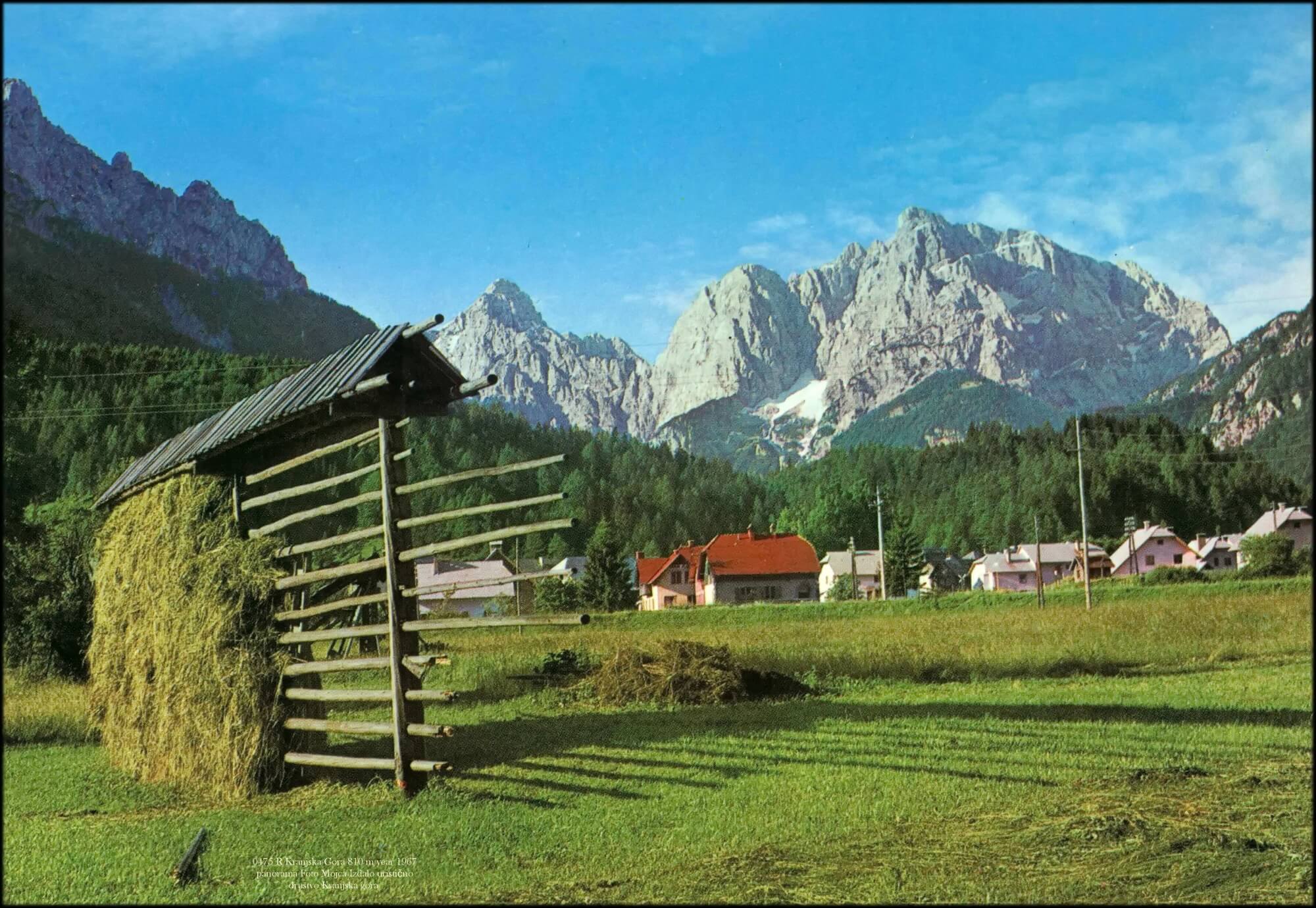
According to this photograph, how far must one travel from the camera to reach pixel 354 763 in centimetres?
800

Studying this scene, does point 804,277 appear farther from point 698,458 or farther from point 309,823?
point 309,823

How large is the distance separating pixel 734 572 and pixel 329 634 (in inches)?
860

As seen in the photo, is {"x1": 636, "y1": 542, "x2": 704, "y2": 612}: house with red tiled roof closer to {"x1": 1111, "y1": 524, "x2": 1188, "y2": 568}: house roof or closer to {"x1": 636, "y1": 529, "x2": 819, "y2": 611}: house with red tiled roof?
{"x1": 636, "y1": 529, "x2": 819, "y2": 611}: house with red tiled roof

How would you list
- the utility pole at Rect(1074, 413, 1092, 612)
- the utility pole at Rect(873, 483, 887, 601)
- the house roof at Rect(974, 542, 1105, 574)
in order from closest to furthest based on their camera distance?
the utility pole at Rect(1074, 413, 1092, 612), the utility pole at Rect(873, 483, 887, 601), the house roof at Rect(974, 542, 1105, 574)

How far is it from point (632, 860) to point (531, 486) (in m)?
24.4

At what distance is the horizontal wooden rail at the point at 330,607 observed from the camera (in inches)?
336

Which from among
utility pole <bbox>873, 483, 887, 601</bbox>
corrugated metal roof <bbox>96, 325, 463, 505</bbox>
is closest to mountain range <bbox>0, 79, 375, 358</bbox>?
corrugated metal roof <bbox>96, 325, 463, 505</bbox>

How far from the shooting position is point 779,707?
44.0 ft

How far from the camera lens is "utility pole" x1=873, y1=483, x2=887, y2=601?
114ft

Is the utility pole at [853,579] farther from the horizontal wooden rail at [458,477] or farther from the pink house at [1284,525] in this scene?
the horizontal wooden rail at [458,477]

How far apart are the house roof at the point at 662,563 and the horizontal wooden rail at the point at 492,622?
20092 mm

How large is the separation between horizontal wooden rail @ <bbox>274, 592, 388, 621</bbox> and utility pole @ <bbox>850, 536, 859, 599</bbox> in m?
24.2

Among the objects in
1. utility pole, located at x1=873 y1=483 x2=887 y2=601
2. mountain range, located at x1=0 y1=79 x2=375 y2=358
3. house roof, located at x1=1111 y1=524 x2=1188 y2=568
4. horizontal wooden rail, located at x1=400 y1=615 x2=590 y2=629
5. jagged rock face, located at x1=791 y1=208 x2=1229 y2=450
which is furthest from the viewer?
jagged rock face, located at x1=791 y1=208 x2=1229 y2=450

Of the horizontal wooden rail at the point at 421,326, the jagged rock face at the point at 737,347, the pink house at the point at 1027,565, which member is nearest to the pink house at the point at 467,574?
the pink house at the point at 1027,565
